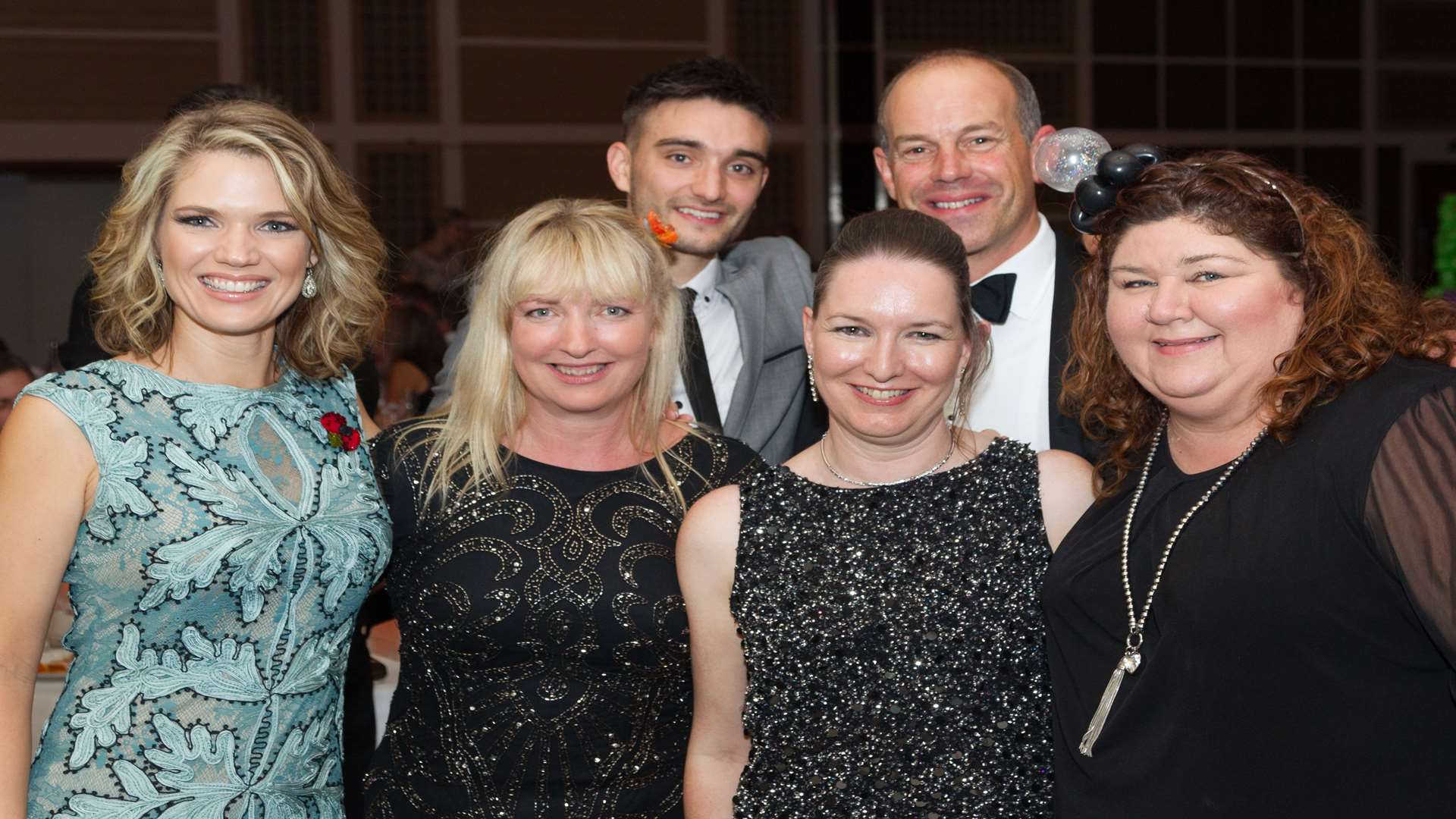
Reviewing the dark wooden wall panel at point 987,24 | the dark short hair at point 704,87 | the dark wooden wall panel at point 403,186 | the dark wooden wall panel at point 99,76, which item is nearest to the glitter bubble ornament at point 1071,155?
the dark short hair at point 704,87

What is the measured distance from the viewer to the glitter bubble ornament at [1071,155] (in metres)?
1.99

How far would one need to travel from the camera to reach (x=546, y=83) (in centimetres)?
801

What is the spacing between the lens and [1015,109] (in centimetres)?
289

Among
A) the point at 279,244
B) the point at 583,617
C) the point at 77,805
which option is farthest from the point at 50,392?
the point at 583,617

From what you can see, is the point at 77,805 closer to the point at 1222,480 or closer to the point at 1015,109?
the point at 1222,480

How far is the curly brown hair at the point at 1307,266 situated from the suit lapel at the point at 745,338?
117 cm

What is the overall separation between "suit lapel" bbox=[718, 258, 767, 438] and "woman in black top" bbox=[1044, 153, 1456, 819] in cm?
109

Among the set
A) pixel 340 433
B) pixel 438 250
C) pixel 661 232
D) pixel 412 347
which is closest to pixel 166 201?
pixel 340 433

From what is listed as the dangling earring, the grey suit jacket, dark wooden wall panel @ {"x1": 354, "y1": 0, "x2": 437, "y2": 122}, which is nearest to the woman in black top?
the dangling earring

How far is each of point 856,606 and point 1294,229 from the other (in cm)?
79

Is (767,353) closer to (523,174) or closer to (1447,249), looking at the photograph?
(1447,249)

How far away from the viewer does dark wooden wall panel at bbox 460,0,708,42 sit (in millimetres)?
7902

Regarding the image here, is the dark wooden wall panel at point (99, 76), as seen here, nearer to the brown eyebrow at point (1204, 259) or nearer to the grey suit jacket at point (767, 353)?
the grey suit jacket at point (767, 353)

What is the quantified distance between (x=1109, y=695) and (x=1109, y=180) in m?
0.71
